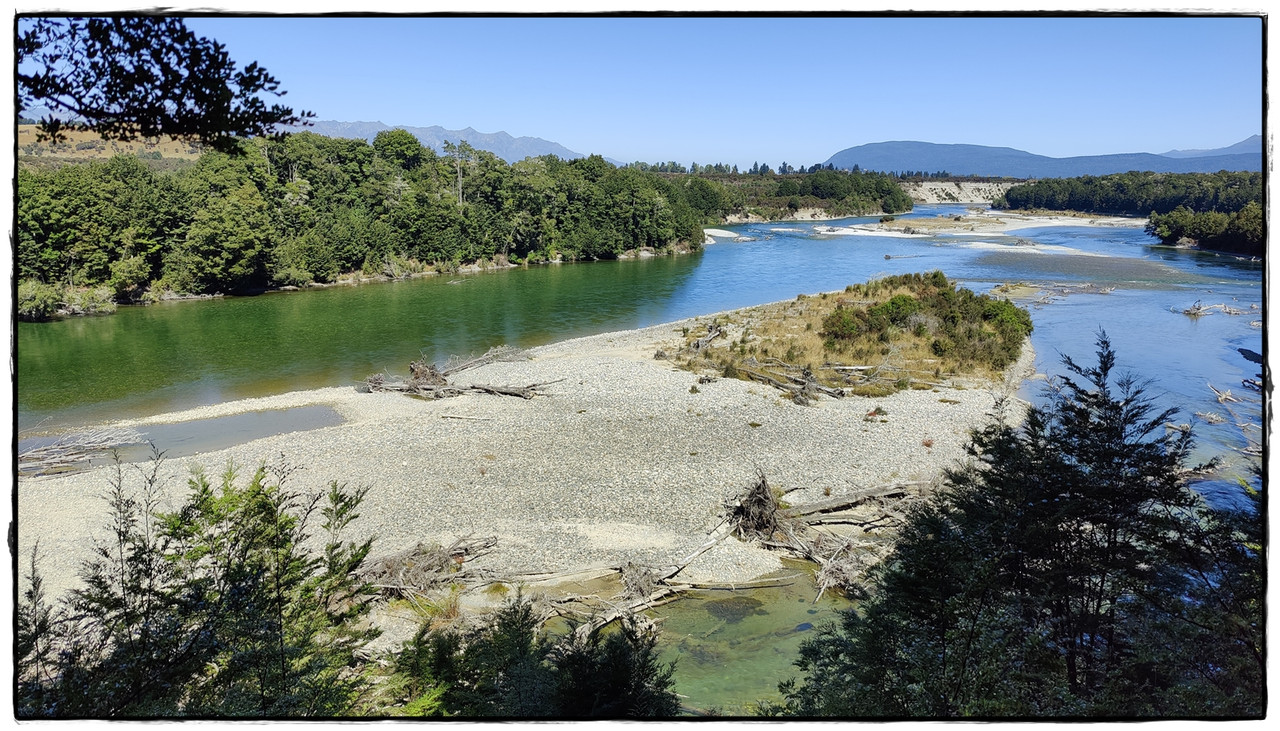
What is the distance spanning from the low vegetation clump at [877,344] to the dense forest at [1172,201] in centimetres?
827

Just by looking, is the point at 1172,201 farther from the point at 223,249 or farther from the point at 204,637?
the point at 204,637

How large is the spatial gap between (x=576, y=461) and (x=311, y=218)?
41.2 meters

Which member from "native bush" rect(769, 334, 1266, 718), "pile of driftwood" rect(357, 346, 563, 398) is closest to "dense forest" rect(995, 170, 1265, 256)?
"native bush" rect(769, 334, 1266, 718)

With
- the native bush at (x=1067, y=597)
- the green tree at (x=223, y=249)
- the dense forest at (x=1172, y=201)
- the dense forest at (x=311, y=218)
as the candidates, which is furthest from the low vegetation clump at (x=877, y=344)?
the green tree at (x=223, y=249)

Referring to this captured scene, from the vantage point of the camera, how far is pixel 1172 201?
258 feet

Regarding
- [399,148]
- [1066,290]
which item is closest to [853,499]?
[1066,290]

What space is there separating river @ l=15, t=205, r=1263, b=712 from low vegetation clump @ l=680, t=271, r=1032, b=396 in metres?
2.22

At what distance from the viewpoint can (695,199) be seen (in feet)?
335

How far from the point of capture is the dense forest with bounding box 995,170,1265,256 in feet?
142

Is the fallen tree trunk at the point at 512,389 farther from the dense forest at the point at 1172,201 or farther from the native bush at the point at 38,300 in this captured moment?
the native bush at the point at 38,300

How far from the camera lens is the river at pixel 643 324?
435 inches

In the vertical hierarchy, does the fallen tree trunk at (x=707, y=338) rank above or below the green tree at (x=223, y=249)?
below

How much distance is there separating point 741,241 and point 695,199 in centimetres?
2012

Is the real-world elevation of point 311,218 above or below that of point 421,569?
above
